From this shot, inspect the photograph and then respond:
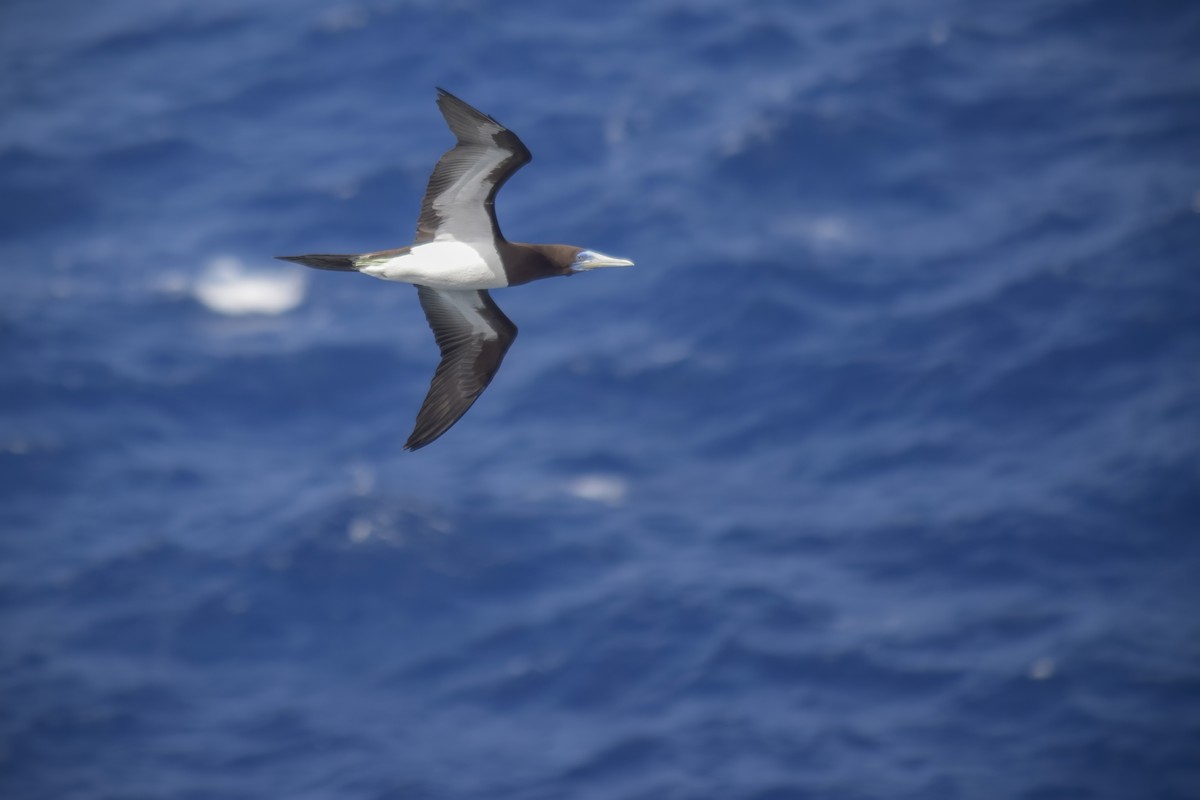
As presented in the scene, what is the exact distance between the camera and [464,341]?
2672 centimetres

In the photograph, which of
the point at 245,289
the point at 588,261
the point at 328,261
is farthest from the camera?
the point at 245,289

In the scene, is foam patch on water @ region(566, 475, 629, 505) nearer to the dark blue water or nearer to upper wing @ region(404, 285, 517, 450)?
the dark blue water

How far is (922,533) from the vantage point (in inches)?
1977

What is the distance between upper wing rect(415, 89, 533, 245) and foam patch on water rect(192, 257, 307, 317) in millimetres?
32141

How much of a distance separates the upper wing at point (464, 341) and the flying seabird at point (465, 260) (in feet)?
0.05

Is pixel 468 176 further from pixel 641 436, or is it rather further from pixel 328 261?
pixel 641 436

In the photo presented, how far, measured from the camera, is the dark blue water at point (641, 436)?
48.0m

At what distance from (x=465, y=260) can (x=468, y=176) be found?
129cm

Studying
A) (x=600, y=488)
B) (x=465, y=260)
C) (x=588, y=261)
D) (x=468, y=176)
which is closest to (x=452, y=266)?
(x=465, y=260)

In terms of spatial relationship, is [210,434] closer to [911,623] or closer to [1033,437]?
[911,623]

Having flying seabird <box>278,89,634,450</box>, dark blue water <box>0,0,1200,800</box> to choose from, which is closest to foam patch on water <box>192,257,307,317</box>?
dark blue water <box>0,0,1200,800</box>

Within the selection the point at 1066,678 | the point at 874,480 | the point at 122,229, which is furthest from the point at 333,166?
the point at 1066,678

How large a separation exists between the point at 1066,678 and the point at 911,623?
4612mm

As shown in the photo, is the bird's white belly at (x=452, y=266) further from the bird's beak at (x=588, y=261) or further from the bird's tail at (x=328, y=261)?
the bird's beak at (x=588, y=261)
